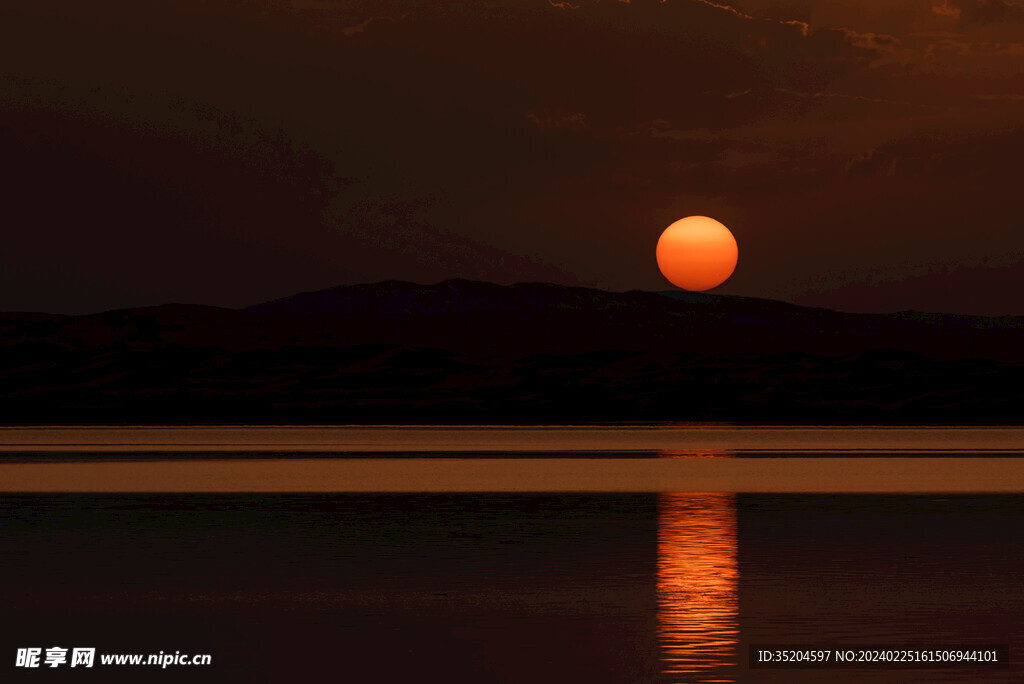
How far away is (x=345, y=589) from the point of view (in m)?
19.8

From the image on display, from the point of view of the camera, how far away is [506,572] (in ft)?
70.9

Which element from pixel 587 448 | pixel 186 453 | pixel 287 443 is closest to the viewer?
pixel 186 453

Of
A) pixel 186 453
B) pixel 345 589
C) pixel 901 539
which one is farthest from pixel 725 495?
pixel 186 453

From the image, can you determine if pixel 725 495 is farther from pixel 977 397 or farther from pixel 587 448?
pixel 977 397

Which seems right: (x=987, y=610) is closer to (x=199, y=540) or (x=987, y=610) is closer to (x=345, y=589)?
(x=345, y=589)

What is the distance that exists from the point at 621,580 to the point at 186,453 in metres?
42.3

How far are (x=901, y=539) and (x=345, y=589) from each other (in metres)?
9.89

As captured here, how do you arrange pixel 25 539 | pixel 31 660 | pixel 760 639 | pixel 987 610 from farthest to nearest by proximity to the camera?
pixel 25 539 → pixel 987 610 → pixel 760 639 → pixel 31 660

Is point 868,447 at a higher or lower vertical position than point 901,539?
higher

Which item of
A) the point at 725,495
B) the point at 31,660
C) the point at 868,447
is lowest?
the point at 31,660

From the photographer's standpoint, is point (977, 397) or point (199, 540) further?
point (977, 397)

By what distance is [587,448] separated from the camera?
2657 inches

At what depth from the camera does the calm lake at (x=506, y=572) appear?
15.3m

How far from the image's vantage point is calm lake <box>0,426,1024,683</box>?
50.3 ft
